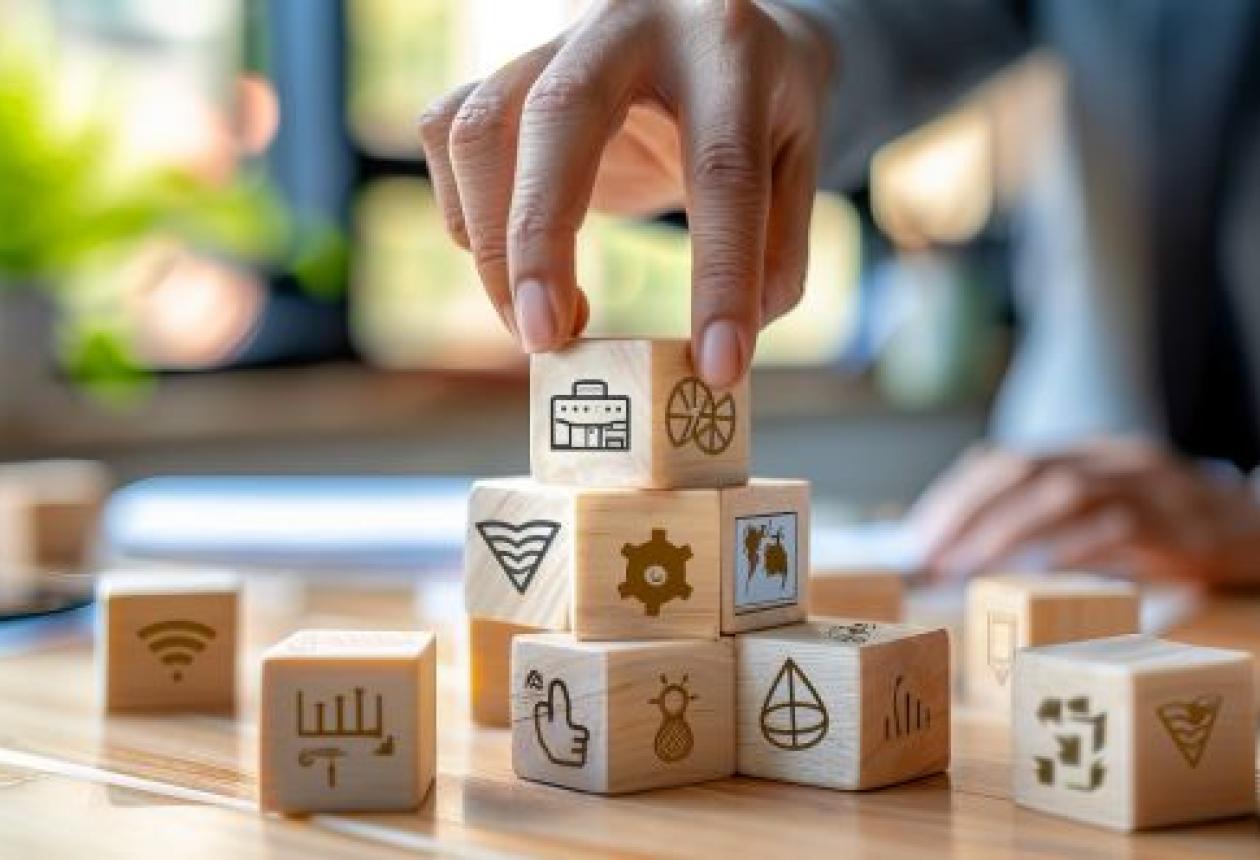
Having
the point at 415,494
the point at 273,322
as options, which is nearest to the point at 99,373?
the point at 415,494

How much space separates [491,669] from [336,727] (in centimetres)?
24

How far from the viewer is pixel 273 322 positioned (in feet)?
11.1

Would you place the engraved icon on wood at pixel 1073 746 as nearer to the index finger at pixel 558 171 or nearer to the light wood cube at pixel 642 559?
the light wood cube at pixel 642 559

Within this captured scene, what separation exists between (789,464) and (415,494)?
206 centimetres

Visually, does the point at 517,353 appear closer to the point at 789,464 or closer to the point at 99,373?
the point at 789,464

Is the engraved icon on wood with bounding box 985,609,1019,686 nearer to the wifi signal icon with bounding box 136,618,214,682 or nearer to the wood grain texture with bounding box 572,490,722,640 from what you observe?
the wood grain texture with bounding box 572,490,722,640

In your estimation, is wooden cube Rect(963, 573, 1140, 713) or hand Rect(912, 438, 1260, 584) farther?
hand Rect(912, 438, 1260, 584)

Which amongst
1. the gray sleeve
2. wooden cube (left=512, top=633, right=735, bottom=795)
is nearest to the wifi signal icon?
wooden cube (left=512, top=633, right=735, bottom=795)

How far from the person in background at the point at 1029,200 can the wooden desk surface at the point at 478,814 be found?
0.27 metres

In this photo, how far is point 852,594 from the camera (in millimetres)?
1356

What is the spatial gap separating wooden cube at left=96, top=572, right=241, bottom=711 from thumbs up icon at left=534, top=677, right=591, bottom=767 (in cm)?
32

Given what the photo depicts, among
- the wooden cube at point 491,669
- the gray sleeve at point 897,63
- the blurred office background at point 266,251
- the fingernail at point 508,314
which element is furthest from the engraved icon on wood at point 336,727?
the blurred office background at point 266,251

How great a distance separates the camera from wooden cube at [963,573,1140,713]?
1.25 m

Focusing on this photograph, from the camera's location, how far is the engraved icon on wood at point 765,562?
1.06 m
